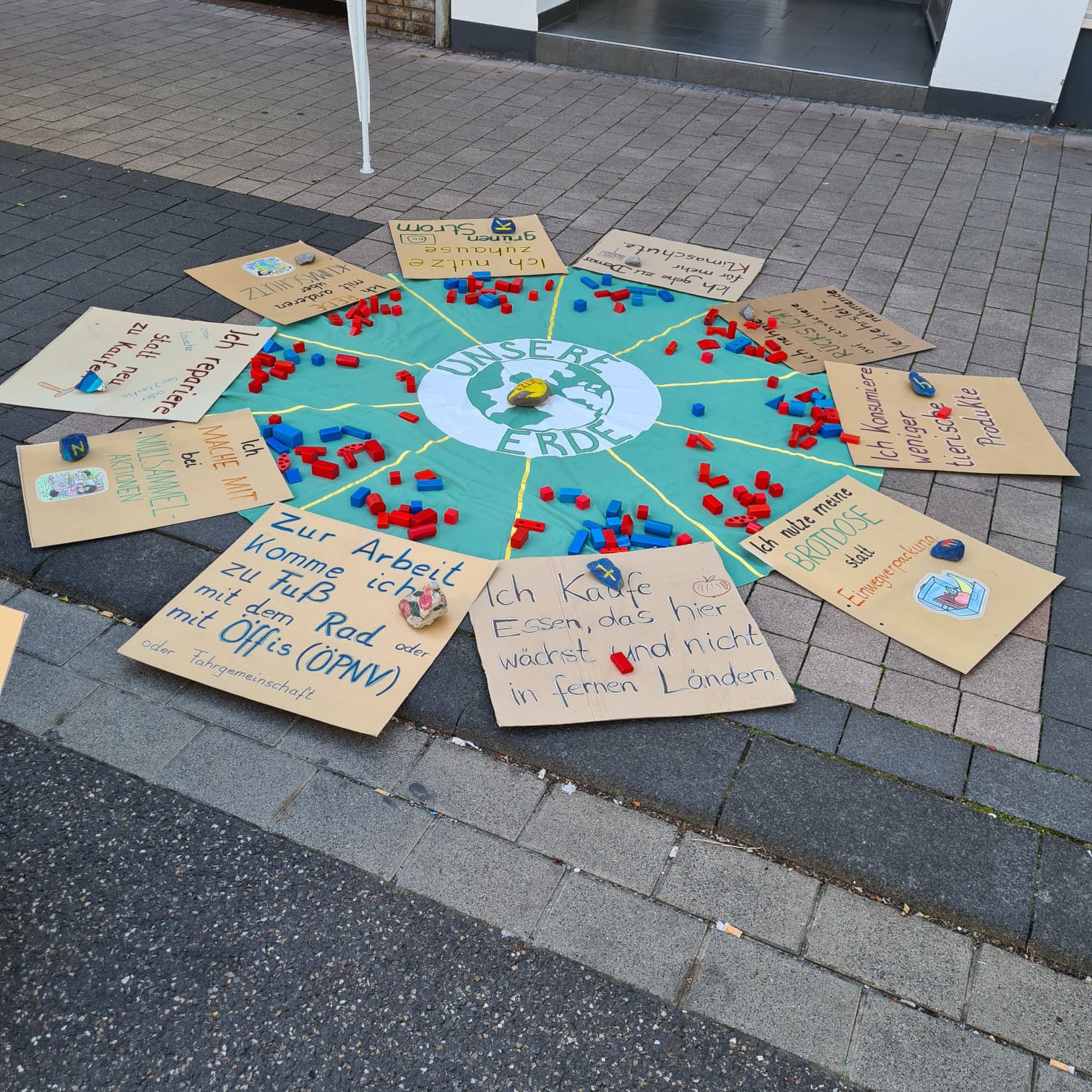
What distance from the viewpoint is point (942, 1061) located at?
7.09ft

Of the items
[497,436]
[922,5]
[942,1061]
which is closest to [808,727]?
[942,1061]

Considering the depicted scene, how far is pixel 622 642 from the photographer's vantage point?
119 inches

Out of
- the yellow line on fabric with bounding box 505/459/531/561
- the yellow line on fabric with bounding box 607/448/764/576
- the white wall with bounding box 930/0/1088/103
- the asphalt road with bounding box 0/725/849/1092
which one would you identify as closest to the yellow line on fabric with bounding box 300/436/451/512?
the yellow line on fabric with bounding box 505/459/531/561

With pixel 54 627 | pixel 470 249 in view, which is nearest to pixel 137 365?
pixel 54 627

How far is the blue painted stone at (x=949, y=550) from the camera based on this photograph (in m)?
3.33

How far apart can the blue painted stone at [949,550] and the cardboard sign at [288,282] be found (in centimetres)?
300

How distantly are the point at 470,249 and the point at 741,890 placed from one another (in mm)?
3947

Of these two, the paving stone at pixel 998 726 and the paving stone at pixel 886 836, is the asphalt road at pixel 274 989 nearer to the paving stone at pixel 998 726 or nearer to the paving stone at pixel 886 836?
the paving stone at pixel 886 836

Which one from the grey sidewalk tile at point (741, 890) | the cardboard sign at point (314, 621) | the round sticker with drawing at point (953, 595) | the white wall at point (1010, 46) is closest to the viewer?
the grey sidewalk tile at point (741, 890)

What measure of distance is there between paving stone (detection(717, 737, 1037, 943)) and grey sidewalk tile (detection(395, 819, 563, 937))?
0.53 meters

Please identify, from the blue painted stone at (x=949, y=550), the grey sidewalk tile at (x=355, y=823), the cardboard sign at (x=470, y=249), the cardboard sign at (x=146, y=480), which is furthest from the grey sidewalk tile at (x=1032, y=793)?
the cardboard sign at (x=470, y=249)

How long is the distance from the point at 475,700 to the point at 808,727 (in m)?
0.99

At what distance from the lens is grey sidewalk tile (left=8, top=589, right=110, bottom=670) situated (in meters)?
3.04

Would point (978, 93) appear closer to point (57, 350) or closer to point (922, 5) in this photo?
point (922, 5)
